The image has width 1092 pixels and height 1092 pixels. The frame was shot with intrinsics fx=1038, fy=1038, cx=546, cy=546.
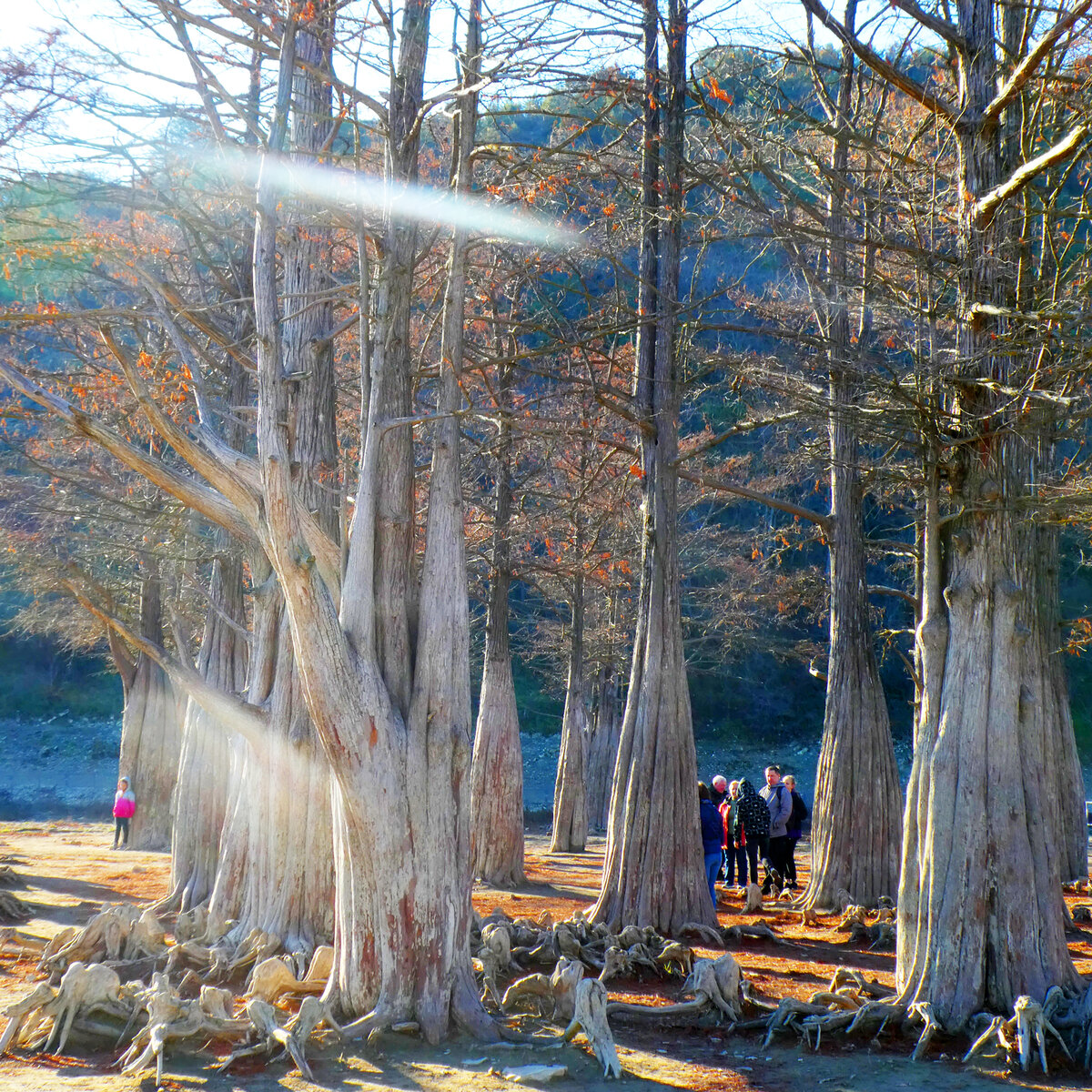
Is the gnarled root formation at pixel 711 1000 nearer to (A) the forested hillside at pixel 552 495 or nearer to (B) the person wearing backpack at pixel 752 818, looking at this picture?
(A) the forested hillside at pixel 552 495

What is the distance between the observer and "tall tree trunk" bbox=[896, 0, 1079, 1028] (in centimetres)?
668

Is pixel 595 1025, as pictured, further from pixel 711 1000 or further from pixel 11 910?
pixel 11 910

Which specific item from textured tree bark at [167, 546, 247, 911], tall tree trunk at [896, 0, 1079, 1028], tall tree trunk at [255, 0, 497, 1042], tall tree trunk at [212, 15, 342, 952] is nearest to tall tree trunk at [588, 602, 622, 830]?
textured tree bark at [167, 546, 247, 911]

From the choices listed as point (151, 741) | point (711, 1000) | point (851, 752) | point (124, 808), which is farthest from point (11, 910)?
point (151, 741)

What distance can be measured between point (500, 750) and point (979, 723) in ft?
29.3

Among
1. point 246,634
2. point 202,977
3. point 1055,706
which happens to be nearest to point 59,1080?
point 202,977

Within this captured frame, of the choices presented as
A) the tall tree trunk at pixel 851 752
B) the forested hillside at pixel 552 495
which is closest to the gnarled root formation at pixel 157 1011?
the forested hillside at pixel 552 495

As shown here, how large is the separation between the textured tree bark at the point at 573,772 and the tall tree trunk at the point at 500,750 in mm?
3813

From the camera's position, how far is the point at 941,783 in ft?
23.0

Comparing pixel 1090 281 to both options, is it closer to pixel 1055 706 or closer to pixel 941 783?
pixel 941 783

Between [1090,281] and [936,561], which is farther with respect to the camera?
[936,561]

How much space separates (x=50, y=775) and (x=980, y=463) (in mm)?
39063

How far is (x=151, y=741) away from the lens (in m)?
20.8

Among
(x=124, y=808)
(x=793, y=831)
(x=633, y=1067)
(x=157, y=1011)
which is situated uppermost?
(x=793, y=831)
